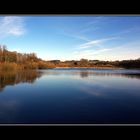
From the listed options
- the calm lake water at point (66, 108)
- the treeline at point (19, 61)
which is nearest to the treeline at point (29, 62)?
the treeline at point (19, 61)

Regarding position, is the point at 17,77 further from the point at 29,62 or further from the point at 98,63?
the point at 98,63

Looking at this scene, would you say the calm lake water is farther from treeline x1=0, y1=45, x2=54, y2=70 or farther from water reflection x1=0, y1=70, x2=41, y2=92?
treeline x1=0, y1=45, x2=54, y2=70

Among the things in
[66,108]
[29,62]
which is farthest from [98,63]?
[66,108]

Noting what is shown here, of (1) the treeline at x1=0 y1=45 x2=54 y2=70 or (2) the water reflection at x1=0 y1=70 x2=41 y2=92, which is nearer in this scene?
(1) the treeline at x1=0 y1=45 x2=54 y2=70

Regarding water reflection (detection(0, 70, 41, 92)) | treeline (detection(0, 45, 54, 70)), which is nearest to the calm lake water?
water reflection (detection(0, 70, 41, 92))

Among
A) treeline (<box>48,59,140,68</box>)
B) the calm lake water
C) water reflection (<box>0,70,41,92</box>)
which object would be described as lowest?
the calm lake water

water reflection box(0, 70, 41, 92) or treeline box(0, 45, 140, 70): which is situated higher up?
treeline box(0, 45, 140, 70)

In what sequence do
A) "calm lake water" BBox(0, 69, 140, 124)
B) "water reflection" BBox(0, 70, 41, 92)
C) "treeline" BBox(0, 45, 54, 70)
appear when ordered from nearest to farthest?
1. "calm lake water" BBox(0, 69, 140, 124)
2. "treeline" BBox(0, 45, 54, 70)
3. "water reflection" BBox(0, 70, 41, 92)

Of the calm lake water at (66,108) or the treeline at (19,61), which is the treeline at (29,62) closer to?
the treeline at (19,61)
